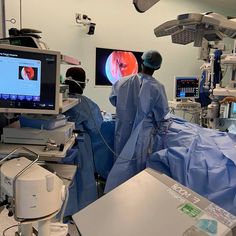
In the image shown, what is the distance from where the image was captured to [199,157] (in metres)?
1.91

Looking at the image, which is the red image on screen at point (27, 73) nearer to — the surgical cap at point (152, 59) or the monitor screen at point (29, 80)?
the monitor screen at point (29, 80)

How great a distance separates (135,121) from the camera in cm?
229

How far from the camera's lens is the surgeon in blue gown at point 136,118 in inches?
86.9

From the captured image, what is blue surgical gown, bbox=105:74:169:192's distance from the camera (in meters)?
2.21

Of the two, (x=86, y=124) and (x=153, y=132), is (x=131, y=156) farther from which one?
(x=86, y=124)

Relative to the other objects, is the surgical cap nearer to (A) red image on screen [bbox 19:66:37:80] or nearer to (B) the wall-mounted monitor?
(A) red image on screen [bbox 19:66:37:80]

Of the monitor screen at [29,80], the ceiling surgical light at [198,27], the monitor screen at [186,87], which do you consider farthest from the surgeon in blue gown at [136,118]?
the monitor screen at [186,87]

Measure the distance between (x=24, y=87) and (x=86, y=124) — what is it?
980 millimetres

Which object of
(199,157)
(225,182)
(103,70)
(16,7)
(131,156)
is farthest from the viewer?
(103,70)

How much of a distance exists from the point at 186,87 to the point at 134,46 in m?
1.01

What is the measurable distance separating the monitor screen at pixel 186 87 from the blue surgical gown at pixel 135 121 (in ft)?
6.27

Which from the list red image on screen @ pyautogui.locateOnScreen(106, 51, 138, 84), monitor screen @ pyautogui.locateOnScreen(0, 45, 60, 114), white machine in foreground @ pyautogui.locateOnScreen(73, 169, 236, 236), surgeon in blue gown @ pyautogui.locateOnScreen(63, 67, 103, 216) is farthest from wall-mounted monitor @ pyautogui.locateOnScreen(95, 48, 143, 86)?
white machine in foreground @ pyautogui.locateOnScreen(73, 169, 236, 236)

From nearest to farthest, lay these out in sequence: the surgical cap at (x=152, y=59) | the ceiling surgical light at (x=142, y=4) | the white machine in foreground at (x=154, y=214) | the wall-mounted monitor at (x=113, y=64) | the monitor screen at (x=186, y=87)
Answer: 1. the white machine in foreground at (x=154, y=214)
2. the ceiling surgical light at (x=142, y=4)
3. the surgical cap at (x=152, y=59)
4. the wall-mounted monitor at (x=113, y=64)
5. the monitor screen at (x=186, y=87)

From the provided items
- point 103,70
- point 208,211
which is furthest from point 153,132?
point 103,70
